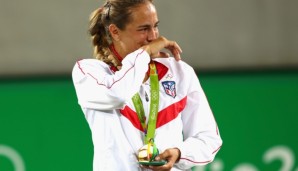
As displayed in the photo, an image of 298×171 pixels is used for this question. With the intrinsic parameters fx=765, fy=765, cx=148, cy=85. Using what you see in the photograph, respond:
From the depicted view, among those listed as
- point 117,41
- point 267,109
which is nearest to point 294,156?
point 267,109

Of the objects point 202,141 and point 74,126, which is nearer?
point 202,141

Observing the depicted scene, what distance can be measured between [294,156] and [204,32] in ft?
3.07

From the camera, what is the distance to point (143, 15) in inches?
109

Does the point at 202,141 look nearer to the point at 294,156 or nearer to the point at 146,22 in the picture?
the point at 146,22

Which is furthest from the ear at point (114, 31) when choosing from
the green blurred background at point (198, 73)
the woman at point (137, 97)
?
the green blurred background at point (198, 73)

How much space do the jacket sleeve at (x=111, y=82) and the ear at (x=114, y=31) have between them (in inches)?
5.6

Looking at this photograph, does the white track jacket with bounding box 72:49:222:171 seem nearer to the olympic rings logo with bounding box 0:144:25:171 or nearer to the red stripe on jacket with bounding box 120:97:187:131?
the red stripe on jacket with bounding box 120:97:187:131

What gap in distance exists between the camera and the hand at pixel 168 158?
2598 mm

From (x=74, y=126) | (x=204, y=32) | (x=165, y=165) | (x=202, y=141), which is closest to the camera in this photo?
(x=165, y=165)

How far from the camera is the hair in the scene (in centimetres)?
279

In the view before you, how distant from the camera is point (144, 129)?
2.69 metres

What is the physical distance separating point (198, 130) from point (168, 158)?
228 millimetres

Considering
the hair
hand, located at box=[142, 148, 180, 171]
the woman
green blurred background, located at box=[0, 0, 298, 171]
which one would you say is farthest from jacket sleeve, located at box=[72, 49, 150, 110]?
green blurred background, located at box=[0, 0, 298, 171]

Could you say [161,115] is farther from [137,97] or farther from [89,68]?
[89,68]
